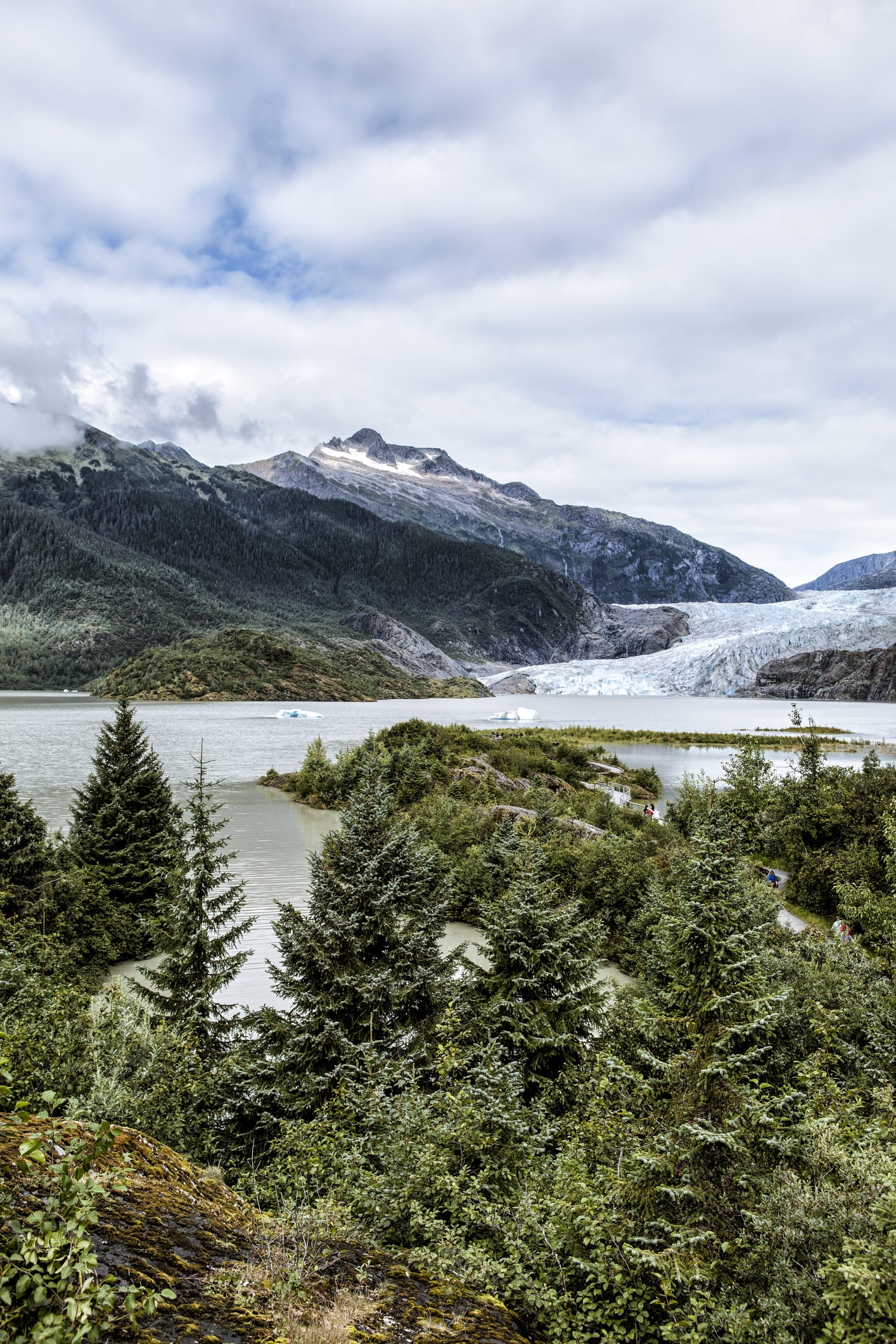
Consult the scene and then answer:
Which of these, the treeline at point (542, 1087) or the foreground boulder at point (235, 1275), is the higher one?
the foreground boulder at point (235, 1275)

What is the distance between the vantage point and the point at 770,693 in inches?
6964

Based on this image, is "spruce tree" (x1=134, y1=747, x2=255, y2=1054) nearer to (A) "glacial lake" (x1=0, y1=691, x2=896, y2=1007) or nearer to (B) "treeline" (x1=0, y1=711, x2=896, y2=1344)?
(B) "treeline" (x1=0, y1=711, x2=896, y2=1344)

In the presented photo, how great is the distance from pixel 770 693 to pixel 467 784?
160116 millimetres

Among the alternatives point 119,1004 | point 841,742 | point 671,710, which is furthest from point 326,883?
point 671,710

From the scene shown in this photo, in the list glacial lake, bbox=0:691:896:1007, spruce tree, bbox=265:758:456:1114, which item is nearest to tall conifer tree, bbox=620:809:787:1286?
spruce tree, bbox=265:758:456:1114

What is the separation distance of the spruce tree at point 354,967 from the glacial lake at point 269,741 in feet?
22.1

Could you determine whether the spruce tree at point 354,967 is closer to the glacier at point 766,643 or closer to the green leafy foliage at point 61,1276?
the green leafy foliage at point 61,1276

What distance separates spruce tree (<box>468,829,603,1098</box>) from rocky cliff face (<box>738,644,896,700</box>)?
7122 inches

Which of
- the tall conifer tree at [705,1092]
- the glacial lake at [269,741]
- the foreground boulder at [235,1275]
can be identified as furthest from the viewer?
the glacial lake at [269,741]

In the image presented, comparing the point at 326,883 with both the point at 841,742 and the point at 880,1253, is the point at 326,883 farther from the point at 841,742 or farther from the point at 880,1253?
the point at 841,742

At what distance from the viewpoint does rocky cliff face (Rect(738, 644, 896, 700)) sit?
170 m

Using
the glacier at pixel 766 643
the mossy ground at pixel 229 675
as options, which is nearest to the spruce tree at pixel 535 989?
the mossy ground at pixel 229 675

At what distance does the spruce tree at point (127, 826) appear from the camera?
19.4m

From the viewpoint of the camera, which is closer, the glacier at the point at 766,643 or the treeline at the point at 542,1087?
the treeline at the point at 542,1087
